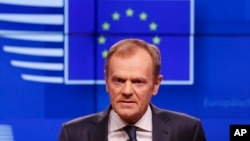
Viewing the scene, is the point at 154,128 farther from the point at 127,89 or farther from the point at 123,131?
the point at 127,89

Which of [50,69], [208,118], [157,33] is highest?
[157,33]

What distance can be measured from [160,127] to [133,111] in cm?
16

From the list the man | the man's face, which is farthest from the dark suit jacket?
the man's face

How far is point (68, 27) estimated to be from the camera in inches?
110

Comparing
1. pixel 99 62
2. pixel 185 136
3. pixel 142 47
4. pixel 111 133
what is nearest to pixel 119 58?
pixel 142 47

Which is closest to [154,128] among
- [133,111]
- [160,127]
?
[160,127]

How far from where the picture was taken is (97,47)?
2.80 meters

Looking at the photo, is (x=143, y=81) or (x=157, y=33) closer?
(x=143, y=81)

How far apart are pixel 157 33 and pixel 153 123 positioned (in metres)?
1.45

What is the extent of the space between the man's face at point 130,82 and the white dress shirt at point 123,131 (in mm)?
82

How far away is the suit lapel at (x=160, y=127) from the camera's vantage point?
4.51 ft

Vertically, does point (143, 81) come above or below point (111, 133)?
above

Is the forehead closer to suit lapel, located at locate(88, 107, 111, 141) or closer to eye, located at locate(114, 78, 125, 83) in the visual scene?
eye, located at locate(114, 78, 125, 83)

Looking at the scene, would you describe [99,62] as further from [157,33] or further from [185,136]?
[185,136]
